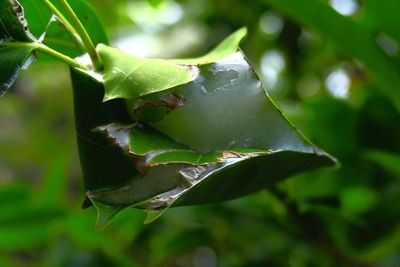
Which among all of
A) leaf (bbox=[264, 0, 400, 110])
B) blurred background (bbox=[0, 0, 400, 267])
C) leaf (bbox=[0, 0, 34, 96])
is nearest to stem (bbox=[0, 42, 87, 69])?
leaf (bbox=[0, 0, 34, 96])

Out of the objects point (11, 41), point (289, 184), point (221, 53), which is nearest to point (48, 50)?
point (11, 41)

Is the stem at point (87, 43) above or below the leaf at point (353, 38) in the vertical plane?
above

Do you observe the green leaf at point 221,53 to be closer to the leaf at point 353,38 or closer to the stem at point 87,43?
the stem at point 87,43

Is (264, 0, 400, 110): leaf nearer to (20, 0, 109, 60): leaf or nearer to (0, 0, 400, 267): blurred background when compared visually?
(0, 0, 400, 267): blurred background

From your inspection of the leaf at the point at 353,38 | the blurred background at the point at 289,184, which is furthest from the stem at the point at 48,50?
the leaf at the point at 353,38

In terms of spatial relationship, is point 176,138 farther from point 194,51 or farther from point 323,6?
point 194,51

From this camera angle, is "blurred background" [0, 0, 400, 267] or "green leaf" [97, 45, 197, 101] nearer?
"green leaf" [97, 45, 197, 101]
